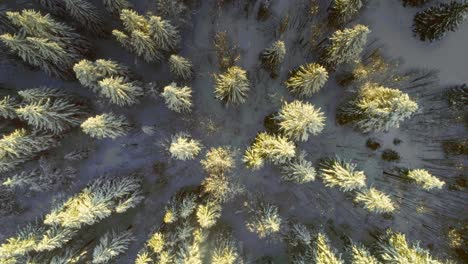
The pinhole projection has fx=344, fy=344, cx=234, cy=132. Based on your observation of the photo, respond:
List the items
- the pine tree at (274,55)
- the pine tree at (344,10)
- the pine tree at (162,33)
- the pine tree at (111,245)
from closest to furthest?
the pine tree at (162,33) < the pine tree at (274,55) < the pine tree at (111,245) < the pine tree at (344,10)

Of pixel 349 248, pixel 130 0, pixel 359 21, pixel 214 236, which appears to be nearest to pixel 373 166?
pixel 349 248

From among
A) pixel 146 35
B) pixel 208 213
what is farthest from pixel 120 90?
pixel 208 213

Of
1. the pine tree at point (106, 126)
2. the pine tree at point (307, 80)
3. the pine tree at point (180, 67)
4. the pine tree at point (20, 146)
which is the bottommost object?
the pine tree at point (20, 146)

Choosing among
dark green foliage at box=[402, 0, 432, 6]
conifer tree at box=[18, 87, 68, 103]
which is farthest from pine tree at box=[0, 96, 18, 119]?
dark green foliage at box=[402, 0, 432, 6]

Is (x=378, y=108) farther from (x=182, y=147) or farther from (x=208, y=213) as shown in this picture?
(x=208, y=213)

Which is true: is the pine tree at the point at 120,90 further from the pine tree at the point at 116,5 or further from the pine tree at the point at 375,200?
the pine tree at the point at 375,200

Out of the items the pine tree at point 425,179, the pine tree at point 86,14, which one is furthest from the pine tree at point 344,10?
the pine tree at point 86,14

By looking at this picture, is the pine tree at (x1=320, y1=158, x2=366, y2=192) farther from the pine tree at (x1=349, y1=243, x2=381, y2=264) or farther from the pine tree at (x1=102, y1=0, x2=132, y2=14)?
the pine tree at (x1=102, y1=0, x2=132, y2=14)

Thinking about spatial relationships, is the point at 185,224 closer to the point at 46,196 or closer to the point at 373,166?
the point at 46,196
